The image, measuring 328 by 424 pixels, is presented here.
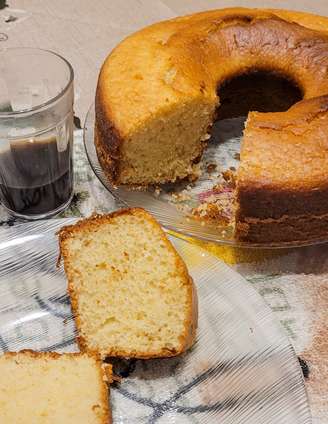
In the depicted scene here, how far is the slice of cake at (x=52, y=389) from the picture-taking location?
1.40 m

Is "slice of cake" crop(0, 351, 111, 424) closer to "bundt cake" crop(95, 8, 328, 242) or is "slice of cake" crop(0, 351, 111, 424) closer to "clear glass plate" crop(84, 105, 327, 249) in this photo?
"clear glass plate" crop(84, 105, 327, 249)

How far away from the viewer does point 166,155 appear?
6.85 ft

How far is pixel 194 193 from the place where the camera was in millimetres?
2090

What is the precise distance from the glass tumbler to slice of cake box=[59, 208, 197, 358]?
32 centimetres

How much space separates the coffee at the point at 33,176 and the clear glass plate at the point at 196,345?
23 cm

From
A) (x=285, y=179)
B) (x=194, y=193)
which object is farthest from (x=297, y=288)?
(x=194, y=193)

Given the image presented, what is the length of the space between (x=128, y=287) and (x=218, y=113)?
1.03m

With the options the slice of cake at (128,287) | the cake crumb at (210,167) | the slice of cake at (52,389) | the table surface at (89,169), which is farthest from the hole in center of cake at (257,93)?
the slice of cake at (52,389)

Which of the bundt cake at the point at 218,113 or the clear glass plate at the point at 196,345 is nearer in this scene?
the clear glass plate at the point at 196,345

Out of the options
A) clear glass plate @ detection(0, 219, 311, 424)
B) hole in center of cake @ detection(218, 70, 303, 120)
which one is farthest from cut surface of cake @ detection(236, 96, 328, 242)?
hole in center of cake @ detection(218, 70, 303, 120)

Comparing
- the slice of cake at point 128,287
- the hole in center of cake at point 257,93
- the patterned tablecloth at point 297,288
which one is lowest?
the patterned tablecloth at point 297,288

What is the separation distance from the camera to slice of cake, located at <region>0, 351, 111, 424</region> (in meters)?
1.40

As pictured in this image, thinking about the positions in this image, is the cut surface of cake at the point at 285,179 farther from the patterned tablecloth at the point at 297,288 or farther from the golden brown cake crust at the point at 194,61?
the golden brown cake crust at the point at 194,61

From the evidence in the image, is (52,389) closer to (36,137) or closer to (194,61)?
(36,137)
